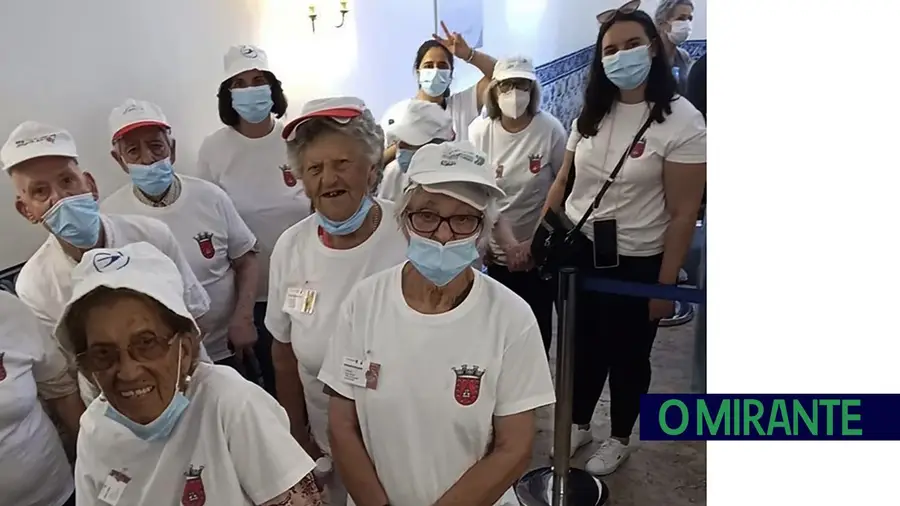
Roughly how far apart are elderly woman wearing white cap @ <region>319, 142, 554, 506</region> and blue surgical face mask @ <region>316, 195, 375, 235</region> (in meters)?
0.21

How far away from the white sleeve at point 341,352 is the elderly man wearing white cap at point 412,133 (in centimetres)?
99

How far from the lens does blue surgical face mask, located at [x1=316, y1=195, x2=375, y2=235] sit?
148 cm

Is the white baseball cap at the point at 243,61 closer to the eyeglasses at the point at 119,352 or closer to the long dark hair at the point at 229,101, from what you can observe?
the long dark hair at the point at 229,101

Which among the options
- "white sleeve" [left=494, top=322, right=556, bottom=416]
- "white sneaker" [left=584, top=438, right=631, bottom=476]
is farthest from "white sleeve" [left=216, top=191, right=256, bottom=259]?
"white sneaker" [left=584, top=438, right=631, bottom=476]

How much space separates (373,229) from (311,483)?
21.1 inches

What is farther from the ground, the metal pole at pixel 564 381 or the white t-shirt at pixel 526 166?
the white t-shirt at pixel 526 166

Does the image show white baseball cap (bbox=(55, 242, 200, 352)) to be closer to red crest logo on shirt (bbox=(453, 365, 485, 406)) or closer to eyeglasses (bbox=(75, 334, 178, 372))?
eyeglasses (bbox=(75, 334, 178, 372))

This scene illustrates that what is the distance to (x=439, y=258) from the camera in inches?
49.1

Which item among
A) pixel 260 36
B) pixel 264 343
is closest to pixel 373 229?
pixel 264 343

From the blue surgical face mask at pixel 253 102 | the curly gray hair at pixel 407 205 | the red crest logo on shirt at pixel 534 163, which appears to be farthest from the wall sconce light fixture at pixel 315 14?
the curly gray hair at pixel 407 205

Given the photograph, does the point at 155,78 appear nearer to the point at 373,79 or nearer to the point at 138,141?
the point at 138,141

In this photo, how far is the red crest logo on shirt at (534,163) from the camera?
243 cm

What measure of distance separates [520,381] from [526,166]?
130 centimetres

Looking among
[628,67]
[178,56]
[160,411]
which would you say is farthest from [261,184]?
[160,411]
